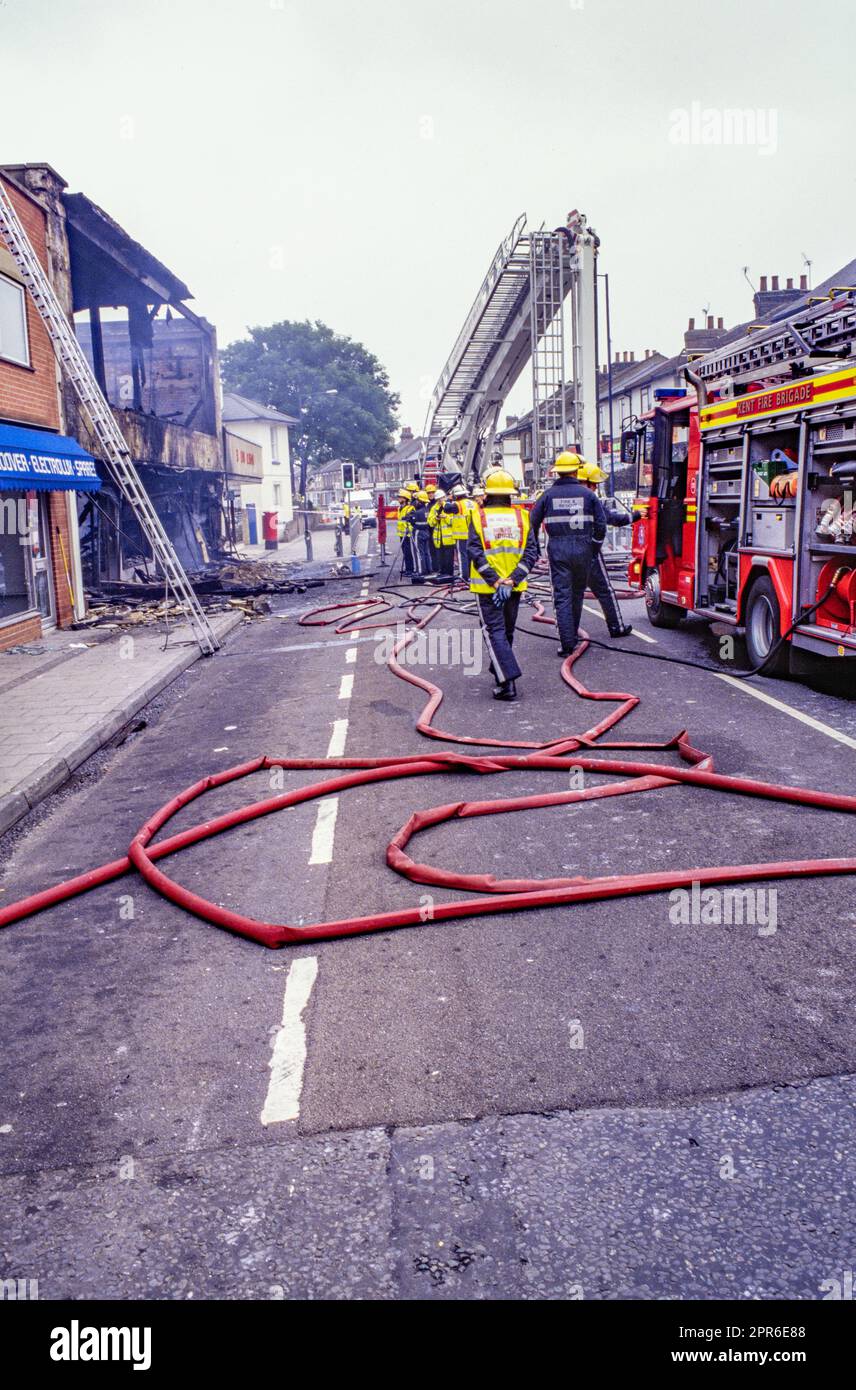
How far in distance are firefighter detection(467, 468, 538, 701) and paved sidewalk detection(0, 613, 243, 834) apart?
11.3 ft

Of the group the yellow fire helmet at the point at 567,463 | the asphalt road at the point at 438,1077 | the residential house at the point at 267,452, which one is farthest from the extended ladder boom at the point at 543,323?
the residential house at the point at 267,452

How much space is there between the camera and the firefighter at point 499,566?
966cm

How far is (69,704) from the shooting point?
10828mm

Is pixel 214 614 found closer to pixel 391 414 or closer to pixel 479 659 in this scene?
pixel 479 659

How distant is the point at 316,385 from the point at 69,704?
74.8m

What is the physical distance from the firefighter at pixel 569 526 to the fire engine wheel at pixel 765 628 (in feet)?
5.64

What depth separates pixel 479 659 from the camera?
12.6m

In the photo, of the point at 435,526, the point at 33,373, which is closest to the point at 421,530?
the point at 435,526

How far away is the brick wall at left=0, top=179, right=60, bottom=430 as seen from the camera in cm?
1527

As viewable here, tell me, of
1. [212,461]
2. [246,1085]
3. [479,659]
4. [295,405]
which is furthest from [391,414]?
[246,1085]

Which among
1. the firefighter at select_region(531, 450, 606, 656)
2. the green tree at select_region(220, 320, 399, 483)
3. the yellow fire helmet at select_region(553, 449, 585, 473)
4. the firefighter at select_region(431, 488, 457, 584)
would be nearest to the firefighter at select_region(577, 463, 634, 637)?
the firefighter at select_region(531, 450, 606, 656)

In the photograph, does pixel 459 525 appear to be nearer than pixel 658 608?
No

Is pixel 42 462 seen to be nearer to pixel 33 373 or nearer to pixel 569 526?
pixel 33 373
